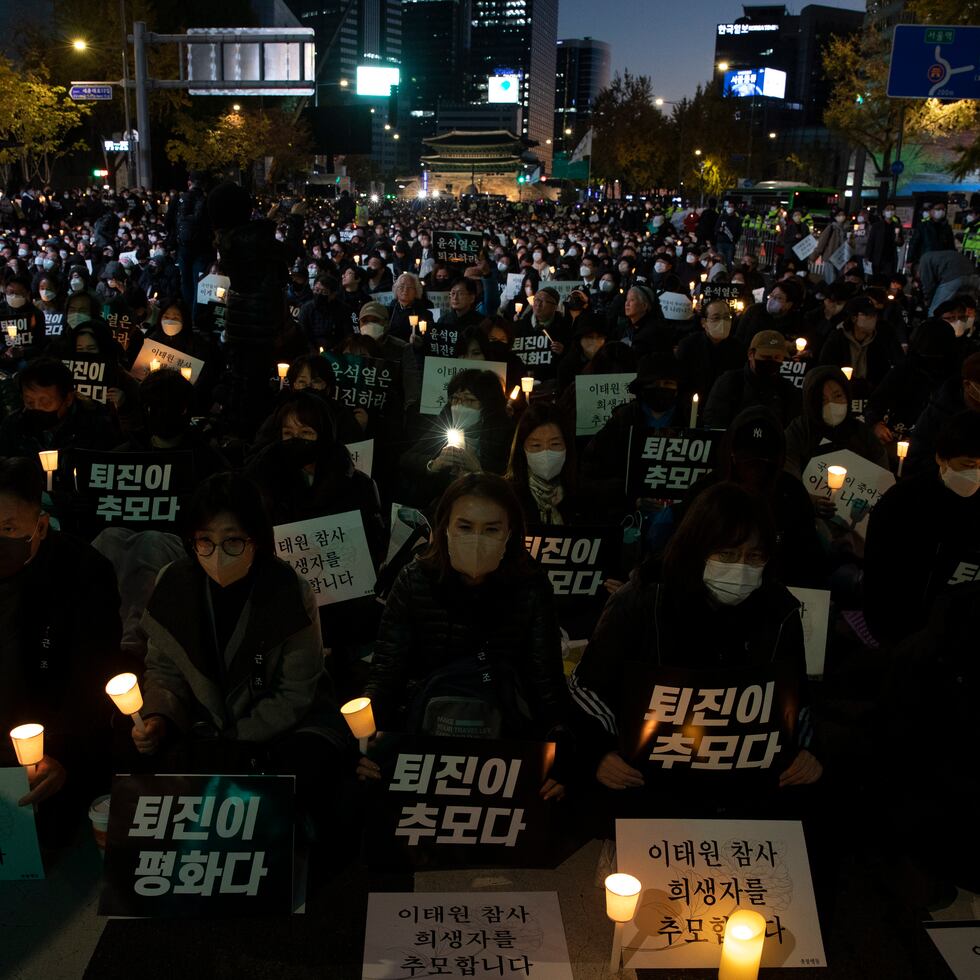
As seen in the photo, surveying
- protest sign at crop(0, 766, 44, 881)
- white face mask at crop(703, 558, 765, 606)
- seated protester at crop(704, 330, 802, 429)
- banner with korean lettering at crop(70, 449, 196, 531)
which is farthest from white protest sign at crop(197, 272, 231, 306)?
white face mask at crop(703, 558, 765, 606)

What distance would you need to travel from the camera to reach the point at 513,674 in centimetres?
380

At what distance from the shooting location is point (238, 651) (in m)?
3.75

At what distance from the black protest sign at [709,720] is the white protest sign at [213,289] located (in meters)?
9.08

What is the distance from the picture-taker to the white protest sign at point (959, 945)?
320 centimetres

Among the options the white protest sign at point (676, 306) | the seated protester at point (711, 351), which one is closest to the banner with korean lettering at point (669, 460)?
the seated protester at point (711, 351)

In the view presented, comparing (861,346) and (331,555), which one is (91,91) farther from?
(331,555)

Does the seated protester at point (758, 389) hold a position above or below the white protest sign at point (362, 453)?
above

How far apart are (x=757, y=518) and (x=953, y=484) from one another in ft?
5.27

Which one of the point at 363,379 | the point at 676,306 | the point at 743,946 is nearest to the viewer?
the point at 743,946

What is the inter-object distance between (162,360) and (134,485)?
3895mm

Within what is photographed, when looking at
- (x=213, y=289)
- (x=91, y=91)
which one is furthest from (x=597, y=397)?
(x=91, y=91)

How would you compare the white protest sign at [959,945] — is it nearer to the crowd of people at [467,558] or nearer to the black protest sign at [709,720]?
the crowd of people at [467,558]

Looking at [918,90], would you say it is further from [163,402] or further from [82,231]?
[82,231]

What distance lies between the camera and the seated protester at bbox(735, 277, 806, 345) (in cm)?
989
